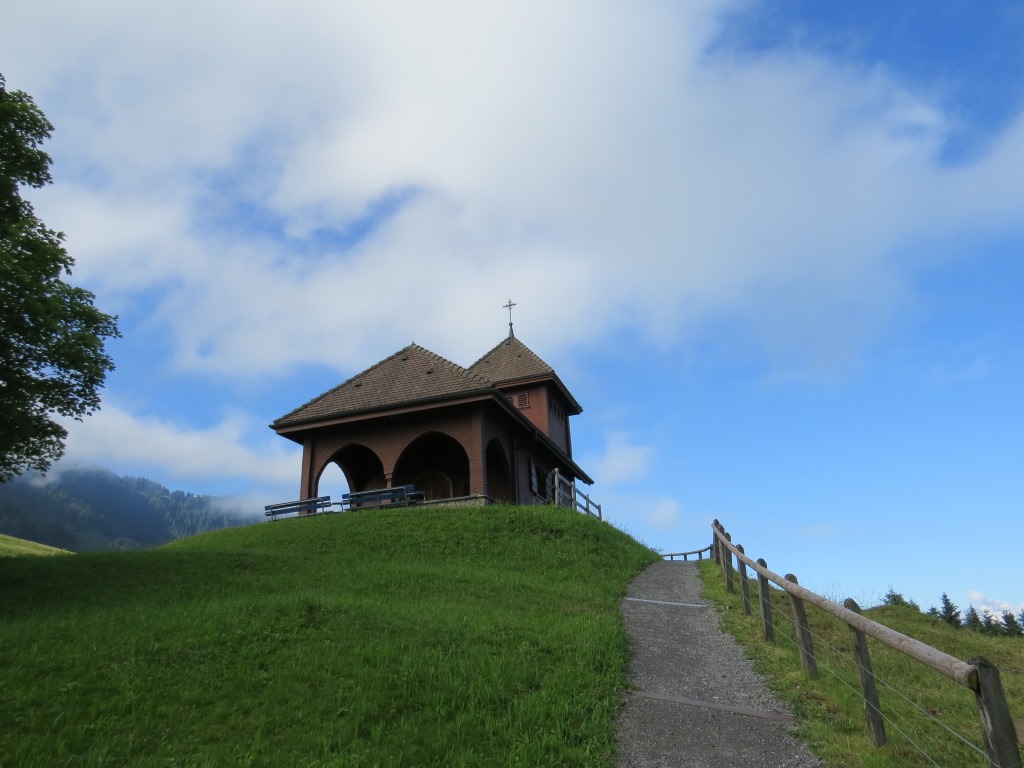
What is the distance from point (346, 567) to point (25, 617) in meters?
6.04

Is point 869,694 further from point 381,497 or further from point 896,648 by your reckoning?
point 381,497

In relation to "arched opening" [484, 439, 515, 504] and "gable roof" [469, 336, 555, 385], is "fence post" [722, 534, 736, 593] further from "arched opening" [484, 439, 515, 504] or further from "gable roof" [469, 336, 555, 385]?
"gable roof" [469, 336, 555, 385]

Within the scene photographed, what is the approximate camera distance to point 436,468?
91.1ft

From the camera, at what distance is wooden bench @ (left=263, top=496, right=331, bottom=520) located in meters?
23.4

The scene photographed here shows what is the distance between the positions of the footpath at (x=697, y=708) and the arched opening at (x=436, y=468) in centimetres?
1629

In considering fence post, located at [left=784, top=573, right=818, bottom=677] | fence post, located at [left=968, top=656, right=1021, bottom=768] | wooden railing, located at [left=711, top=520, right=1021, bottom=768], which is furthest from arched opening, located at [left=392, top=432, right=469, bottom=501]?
fence post, located at [left=968, top=656, right=1021, bottom=768]

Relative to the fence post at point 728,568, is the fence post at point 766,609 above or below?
below

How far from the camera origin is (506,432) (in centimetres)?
2670

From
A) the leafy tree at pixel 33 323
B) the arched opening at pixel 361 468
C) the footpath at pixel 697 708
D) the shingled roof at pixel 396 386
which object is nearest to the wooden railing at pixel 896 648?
the footpath at pixel 697 708

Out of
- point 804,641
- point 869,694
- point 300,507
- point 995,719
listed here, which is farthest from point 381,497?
point 995,719

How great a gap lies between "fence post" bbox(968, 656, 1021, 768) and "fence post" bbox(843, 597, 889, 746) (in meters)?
2.04

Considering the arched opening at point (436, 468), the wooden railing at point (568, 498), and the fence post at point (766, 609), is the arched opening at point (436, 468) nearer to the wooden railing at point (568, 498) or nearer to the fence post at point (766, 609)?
the wooden railing at point (568, 498)

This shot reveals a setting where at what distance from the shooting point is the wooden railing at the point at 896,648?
156 inches

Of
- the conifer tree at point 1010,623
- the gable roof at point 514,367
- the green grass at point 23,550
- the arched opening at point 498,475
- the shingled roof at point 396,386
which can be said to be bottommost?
the conifer tree at point 1010,623
